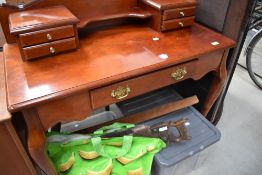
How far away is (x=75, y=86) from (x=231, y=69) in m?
0.90

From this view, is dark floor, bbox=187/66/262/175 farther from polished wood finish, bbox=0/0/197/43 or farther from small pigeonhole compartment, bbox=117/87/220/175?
polished wood finish, bbox=0/0/197/43

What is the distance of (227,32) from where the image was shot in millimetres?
1104

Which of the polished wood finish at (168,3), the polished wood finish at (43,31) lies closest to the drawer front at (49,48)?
the polished wood finish at (43,31)

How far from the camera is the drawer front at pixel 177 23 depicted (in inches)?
42.5

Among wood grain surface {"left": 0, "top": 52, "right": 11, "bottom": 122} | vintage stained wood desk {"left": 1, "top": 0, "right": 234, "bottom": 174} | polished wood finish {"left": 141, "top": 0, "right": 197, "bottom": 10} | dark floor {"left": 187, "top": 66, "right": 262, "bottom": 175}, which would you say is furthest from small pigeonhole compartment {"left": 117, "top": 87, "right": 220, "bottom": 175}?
wood grain surface {"left": 0, "top": 52, "right": 11, "bottom": 122}

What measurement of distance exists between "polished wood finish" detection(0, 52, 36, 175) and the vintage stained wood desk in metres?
0.04

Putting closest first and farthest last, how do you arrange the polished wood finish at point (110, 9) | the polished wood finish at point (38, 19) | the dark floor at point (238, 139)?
the polished wood finish at point (38, 19) → the polished wood finish at point (110, 9) → the dark floor at point (238, 139)

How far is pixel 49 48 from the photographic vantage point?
2.88 ft

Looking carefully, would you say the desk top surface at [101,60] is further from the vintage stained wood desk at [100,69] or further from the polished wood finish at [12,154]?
the polished wood finish at [12,154]

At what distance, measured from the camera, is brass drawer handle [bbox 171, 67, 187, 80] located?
3.18 ft

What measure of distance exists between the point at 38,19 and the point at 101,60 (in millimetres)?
300

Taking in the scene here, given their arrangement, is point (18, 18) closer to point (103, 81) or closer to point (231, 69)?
point (103, 81)

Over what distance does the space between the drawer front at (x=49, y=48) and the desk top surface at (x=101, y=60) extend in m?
0.03

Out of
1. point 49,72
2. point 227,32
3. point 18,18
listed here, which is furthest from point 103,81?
point 227,32
